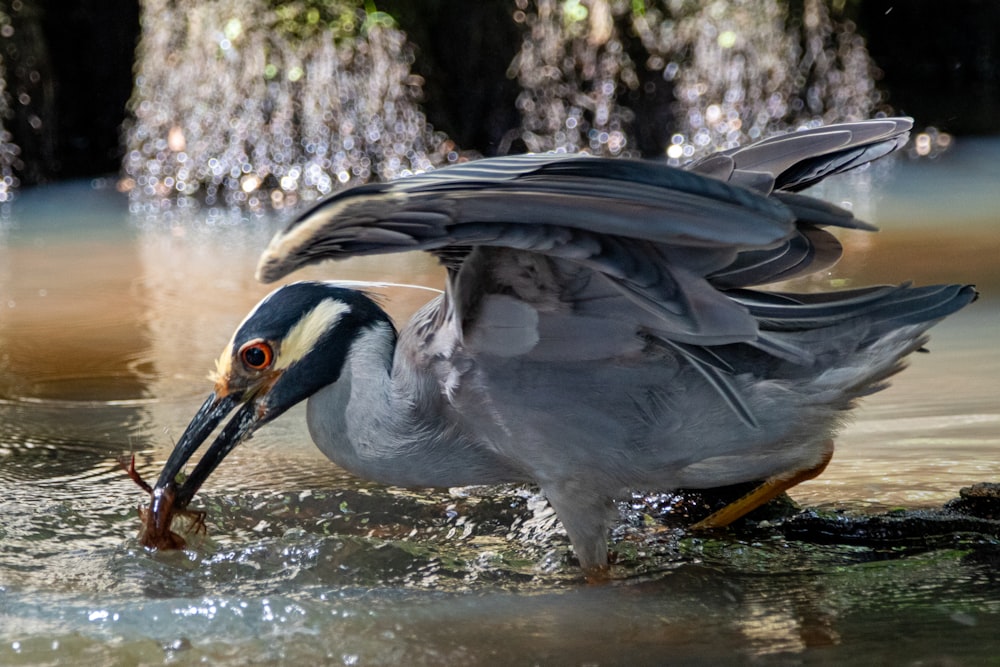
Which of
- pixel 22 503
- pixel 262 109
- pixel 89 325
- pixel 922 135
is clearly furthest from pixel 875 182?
pixel 22 503

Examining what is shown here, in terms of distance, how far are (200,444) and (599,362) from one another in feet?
4.06

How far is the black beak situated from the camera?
12.6 feet

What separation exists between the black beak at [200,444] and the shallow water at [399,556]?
0.16 metres

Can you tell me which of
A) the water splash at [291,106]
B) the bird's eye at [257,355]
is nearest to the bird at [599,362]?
the bird's eye at [257,355]

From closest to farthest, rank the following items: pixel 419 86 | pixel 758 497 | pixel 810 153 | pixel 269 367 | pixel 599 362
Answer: pixel 599 362 < pixel 810 153 < pixel 269 367 < pixel 758 497 < pixel 419 86

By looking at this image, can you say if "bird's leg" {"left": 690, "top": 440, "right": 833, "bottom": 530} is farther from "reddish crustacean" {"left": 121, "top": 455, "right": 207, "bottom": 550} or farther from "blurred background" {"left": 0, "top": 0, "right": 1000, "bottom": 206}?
"blurred background" {"left": 0, "top": 0, "right": 1000, "bottom": 206}

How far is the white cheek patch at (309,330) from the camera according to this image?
395 centimetres

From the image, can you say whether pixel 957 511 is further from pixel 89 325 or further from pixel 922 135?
pixel 922 135

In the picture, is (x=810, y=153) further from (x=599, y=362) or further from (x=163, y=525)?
(x=163, y=525)

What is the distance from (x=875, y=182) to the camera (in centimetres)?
990

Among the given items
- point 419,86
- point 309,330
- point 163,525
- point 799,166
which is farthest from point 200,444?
point 419,86

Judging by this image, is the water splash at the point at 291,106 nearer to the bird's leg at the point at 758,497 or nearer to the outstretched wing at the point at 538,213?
the bird's leg at the point at 758,497

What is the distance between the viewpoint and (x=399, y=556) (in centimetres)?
383

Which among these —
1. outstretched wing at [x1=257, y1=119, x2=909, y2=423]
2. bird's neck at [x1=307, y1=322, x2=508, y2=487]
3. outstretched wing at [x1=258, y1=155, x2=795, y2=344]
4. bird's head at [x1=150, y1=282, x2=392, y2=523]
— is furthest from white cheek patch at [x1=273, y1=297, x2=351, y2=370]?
outstretched wing at [x1=258, y1=155, x2=795, y2=344]
